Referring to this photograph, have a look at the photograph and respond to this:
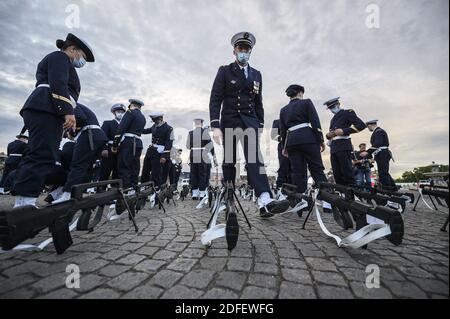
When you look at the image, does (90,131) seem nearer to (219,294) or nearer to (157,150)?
(157,150)

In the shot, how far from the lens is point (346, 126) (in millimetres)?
5254

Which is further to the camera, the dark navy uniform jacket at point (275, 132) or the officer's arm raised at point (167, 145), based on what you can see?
the dark navy uniform jacket at point (275, 132)

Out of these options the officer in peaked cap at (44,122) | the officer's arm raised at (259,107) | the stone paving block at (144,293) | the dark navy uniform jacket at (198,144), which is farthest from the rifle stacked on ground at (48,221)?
the dark navy uniform jacket at (198,144)

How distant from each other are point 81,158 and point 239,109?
3120mm

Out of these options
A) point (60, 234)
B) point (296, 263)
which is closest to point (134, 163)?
point (60, 234)

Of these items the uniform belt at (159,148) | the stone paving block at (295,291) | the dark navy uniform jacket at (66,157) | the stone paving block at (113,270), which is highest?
the uniform belt at (159,148)

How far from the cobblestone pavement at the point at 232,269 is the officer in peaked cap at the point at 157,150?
410 cm

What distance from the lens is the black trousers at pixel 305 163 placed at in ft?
13.7

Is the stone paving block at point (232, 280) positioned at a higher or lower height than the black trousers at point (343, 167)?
lower

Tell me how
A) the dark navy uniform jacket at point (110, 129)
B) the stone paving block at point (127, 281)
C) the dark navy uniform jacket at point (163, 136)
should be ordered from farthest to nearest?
1. the dark navy uniform jacket at point (163, 136)
2. the dark navy uniform jacket at point (110, 129)
3. the stone paving block at point (127, 281)

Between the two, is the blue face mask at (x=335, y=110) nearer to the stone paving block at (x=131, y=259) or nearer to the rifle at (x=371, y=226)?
the rifle at (x=371, y=226)

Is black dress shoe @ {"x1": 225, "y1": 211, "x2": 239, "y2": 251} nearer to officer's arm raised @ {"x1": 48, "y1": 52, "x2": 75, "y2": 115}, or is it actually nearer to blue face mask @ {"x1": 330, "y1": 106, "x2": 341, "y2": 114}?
officer's arm raised @ {"x1": 48, "y1": 52, "x2": 75, "y2": 115}

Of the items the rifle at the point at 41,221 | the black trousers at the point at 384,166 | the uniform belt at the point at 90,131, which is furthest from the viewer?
the black trousers at the point at 384,166
